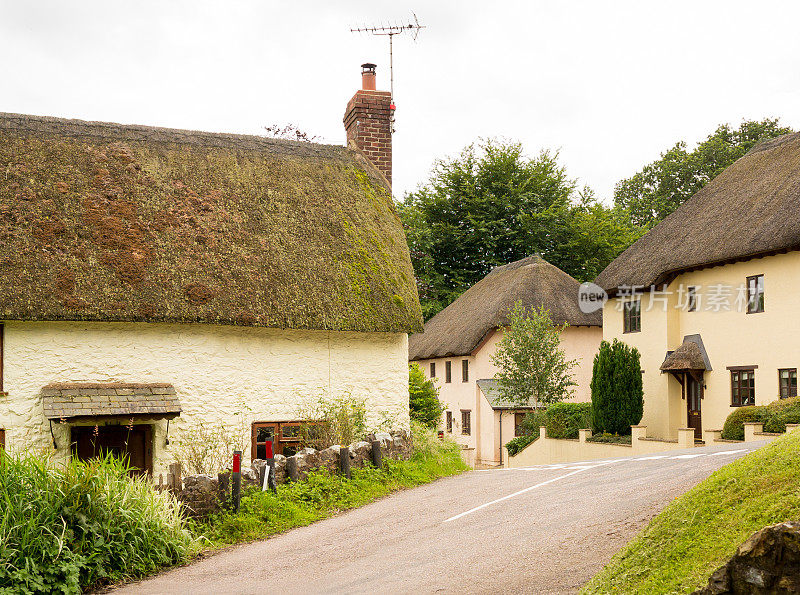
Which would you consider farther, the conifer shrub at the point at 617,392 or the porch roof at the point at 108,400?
the conifer shrub at the point at 617,392

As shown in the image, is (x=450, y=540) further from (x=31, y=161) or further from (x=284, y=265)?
(x=31, y=161)

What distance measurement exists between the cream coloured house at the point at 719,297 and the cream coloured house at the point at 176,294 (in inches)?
490

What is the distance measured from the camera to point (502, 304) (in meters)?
37.2

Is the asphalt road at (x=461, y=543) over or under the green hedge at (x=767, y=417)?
under

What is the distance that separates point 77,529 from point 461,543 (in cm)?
443

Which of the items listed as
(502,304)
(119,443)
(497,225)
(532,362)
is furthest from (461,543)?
(497,225)

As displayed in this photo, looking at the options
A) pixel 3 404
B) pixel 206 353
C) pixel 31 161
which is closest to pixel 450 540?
pixel 206 353

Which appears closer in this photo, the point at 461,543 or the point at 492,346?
the point at 461,543

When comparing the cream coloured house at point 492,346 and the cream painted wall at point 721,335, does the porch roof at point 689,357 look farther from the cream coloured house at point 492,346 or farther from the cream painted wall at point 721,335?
the cream coloured house at point 492,346

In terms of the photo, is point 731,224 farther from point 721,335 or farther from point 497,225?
point 497,225

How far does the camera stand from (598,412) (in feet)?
96.0

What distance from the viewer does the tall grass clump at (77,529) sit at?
8.86 metres

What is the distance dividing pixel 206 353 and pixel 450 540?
819 centimetres

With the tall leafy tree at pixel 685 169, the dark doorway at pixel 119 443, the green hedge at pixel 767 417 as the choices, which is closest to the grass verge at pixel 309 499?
the dark doorway at pixel 119 443
